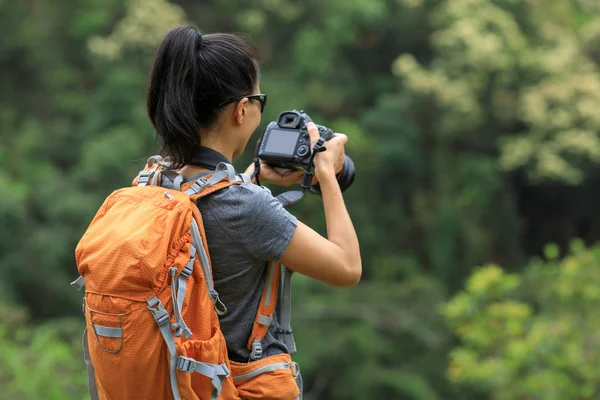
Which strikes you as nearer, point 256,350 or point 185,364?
point 185,364

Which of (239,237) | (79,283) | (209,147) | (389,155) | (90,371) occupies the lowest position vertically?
(90,371)

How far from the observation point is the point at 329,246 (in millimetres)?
1114

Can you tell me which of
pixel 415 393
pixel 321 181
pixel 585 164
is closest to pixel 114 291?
pixel 321 181

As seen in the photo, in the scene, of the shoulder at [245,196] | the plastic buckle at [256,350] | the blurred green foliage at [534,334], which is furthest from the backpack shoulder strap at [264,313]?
the blurred green foliage at [534,334]

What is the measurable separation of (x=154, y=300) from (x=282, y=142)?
1.20 feet

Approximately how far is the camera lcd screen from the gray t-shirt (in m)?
0.15

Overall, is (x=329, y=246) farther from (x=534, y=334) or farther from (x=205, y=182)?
(x=534, y=334)

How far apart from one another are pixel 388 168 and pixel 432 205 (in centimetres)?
74

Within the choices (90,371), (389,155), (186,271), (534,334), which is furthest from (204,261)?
(389,155)

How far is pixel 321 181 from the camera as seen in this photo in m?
1.19

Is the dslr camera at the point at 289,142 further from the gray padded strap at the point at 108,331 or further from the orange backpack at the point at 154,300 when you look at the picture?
the gray padded strap at the point at 108,331

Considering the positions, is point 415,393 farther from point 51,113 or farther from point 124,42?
point 51,113

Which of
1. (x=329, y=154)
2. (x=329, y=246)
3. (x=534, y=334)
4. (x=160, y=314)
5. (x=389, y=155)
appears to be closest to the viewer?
(x=160, y=314)

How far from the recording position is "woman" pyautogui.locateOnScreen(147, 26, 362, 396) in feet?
3.55
